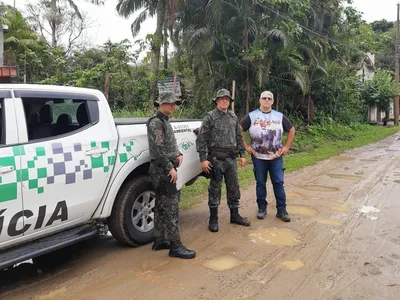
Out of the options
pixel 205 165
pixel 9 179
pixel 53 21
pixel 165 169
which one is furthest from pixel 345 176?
pixel 53 21

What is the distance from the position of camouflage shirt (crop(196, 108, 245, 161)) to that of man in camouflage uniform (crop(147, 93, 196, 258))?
2.14 feet

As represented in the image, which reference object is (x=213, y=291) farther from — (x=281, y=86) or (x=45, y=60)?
(x=45, y=60)

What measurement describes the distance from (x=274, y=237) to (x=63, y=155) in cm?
261

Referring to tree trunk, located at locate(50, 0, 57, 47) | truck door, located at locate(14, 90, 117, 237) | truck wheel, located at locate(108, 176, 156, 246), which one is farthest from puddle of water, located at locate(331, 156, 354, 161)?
tree trunk, located at locate(50, 0, 57, 47)

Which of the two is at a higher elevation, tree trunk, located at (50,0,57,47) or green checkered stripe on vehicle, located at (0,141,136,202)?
tree trunk, located at (50,0,57,47)

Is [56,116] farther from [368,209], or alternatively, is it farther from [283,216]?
[368,209]

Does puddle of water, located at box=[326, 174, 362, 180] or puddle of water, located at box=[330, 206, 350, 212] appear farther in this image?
puddle of water, located at box=[326, 174, 362, 180]

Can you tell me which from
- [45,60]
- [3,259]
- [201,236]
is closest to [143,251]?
[201,236]

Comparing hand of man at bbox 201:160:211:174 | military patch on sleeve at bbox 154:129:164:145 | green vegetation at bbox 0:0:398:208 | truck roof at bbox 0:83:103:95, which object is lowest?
hand of man at bbox 201:160:211:174

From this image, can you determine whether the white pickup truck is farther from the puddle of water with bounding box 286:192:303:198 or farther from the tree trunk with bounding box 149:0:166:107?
the tree trunk with bounding box 149:0:166:107

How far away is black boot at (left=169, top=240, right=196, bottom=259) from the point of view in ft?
13.0

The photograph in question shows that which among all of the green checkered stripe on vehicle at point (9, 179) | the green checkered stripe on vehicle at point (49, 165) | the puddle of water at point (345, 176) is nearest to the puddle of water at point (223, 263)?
the green checkered stripe on vehicle at point (49, 165)

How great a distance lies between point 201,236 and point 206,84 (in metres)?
10.7

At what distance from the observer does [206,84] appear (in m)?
14.7
